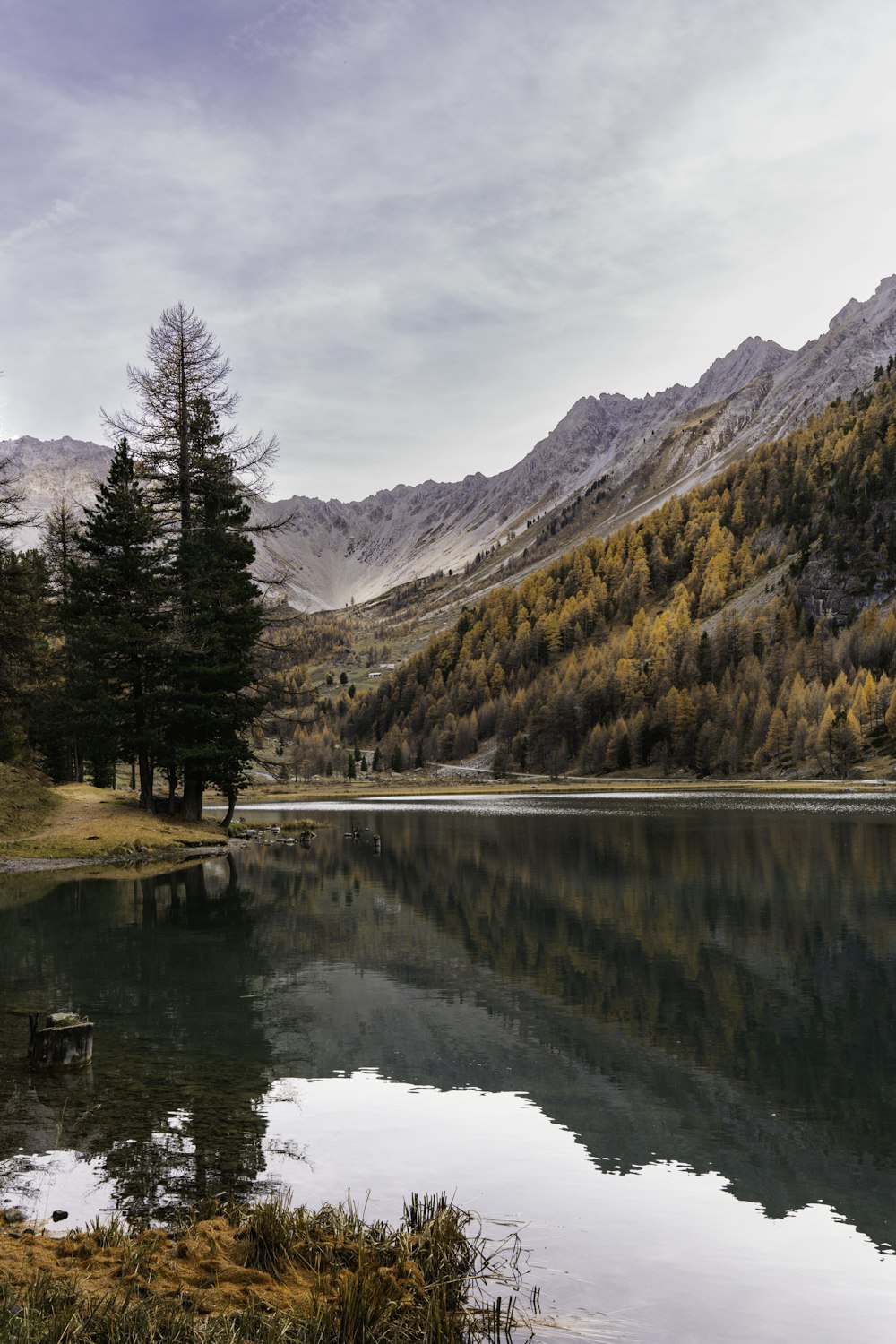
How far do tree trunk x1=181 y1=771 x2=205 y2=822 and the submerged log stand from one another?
35200 millimetres

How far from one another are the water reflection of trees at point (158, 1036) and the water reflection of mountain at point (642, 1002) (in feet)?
3.69

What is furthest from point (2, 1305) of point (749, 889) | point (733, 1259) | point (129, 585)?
point (129, 585)

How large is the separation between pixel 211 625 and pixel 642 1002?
33.0m

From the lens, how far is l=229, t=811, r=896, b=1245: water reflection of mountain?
1093 cm

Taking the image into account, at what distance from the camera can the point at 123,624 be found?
42.5 m

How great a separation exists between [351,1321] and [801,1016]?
12.5m

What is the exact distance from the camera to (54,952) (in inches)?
842

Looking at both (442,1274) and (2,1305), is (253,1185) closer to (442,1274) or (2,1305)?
(442,1274)

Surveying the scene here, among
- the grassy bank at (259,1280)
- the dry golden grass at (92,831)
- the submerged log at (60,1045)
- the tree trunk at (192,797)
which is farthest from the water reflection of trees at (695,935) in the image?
the submerged log at (60,1045)

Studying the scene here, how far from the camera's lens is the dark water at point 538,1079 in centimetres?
805

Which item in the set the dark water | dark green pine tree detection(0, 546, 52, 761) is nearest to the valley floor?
dark green pine tree detection(0, 546, 52, 761)

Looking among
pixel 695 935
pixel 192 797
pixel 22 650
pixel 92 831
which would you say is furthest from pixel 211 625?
pixel 695 935

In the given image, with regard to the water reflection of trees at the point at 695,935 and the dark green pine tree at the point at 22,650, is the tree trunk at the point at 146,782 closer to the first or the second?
the dark green pine tree at the point at 22,650

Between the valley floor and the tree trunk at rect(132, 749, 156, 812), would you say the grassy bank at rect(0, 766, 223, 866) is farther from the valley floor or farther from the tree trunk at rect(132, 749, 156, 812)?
the tree trunk at rect(132, 749, 156, 812)
